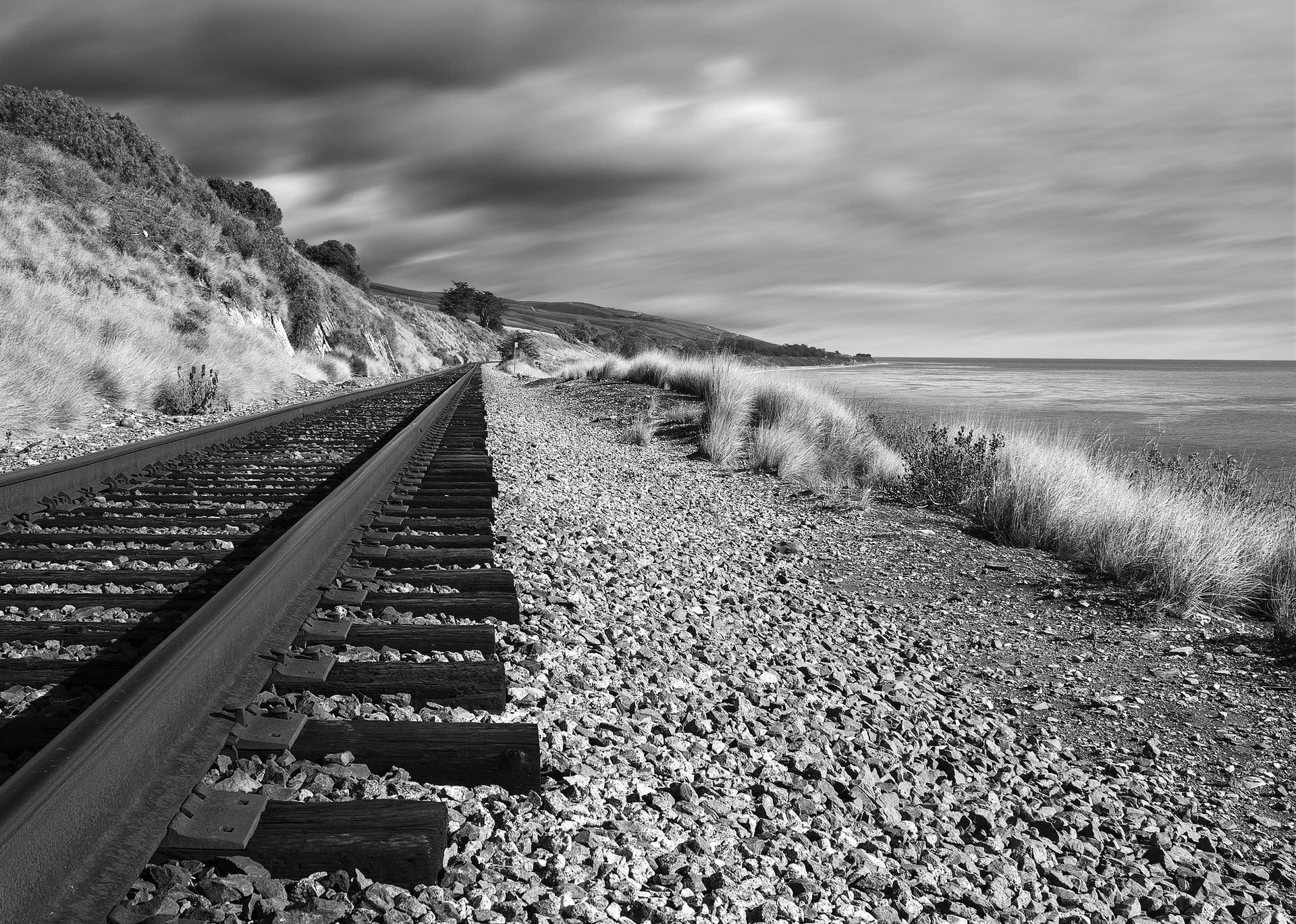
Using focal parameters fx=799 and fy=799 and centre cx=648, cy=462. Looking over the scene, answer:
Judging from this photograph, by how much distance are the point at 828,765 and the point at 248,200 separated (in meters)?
40.7

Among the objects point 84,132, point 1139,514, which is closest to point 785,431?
point 1139,514

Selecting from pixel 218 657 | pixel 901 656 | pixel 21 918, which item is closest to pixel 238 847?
pixel 21 918

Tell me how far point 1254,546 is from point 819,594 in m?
3.54

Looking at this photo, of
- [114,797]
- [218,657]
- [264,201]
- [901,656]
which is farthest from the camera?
[264,201]

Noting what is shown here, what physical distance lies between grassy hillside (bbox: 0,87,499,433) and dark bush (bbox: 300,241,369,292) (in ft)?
57.3

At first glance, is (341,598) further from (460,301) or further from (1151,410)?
(460,301)

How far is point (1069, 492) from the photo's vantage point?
23.0 ft

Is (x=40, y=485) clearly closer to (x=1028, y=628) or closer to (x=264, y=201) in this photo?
(x=1028, y=628)

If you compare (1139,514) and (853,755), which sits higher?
(1139,514)

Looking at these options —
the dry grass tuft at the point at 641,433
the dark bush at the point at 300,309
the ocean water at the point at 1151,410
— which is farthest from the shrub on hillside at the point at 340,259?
the dry grass tuft at the point at 641,433

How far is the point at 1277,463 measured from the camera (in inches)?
539

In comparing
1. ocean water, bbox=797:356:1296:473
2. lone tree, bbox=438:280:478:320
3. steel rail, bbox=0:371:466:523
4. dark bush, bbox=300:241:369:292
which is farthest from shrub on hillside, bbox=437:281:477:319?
steel rail, bbox=0:371:466:523

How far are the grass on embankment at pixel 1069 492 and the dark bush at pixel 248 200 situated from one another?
1168 inches

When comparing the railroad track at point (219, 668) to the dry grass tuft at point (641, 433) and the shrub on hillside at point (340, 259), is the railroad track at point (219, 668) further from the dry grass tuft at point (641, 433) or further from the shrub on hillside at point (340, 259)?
the shrub on hillside at point (340, 259)
